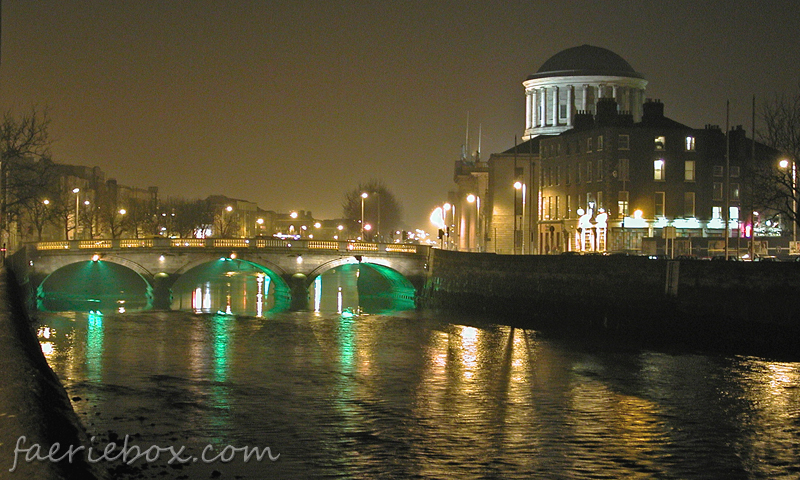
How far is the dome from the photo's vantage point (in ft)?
415

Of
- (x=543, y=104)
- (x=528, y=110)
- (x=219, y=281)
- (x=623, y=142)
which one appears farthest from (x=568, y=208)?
(x=528, y=110)

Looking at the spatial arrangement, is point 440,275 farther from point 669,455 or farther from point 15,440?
point 15,440

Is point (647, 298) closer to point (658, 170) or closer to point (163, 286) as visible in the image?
point (658, 170)

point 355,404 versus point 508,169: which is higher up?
point 508,169

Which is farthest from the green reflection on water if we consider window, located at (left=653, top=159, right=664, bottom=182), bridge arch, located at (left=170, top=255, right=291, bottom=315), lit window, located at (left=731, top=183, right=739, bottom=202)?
lit window, located at (left=731, top=183, right=739, bottom=202)

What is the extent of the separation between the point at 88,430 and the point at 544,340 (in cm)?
2603

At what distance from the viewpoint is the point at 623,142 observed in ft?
267

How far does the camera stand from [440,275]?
235 feet

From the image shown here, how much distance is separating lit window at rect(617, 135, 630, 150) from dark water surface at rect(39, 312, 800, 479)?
3715 cm

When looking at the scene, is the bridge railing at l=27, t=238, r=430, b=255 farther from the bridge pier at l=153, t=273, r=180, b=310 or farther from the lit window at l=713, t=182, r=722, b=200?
the lit window at l=713, t=182, r=722, b=200

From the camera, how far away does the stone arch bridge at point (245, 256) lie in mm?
73875

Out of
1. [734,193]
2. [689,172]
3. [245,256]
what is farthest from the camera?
[689,172]

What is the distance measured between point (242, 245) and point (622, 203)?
93.3ft

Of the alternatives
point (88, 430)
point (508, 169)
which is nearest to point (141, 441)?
point (88, 430)
